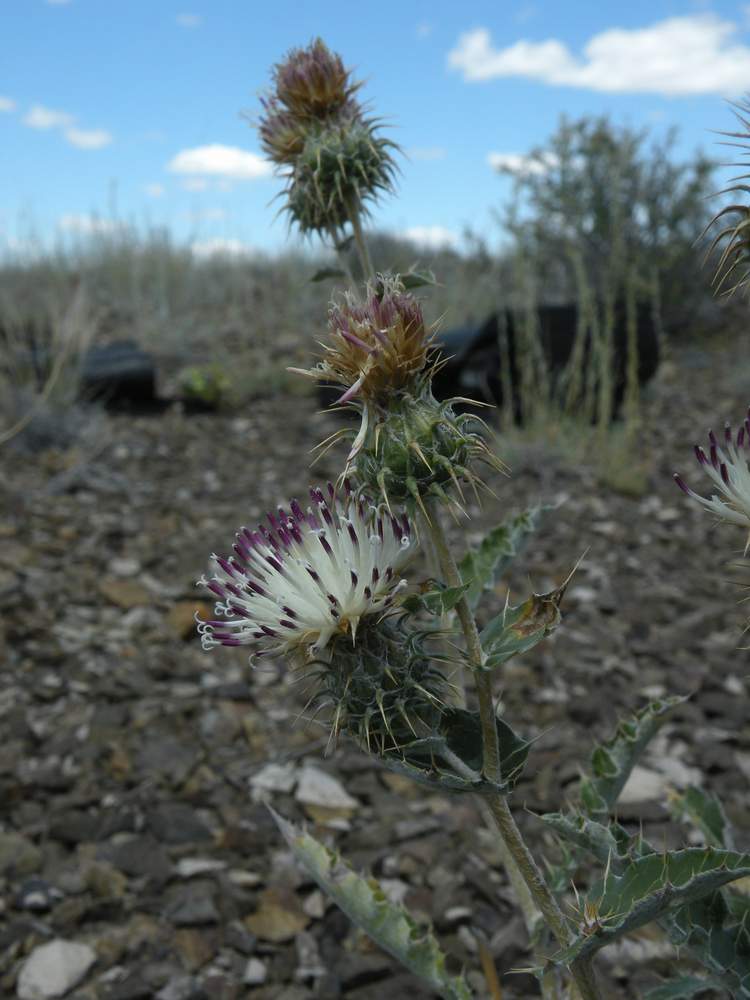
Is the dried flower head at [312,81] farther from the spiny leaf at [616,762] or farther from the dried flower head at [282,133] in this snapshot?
the spiny leaf at [616,762]

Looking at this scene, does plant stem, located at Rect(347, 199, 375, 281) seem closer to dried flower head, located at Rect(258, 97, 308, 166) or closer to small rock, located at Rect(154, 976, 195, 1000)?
dried flower head, located at Rect(258, 97, 308, 166)

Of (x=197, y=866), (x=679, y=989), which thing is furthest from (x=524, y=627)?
(x=197, y=866)

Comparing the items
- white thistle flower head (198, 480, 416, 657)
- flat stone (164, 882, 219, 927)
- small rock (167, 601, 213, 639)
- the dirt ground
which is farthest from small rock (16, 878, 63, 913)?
white thistle flower head (198, 480, 416, 657)

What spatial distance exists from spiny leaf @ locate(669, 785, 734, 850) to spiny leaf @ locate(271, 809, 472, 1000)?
638mm

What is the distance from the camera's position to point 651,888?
4.58ft

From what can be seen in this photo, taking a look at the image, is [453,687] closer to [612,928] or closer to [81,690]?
[612,928]

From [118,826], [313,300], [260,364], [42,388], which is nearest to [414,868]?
[118,826]

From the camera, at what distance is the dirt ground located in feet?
8.98

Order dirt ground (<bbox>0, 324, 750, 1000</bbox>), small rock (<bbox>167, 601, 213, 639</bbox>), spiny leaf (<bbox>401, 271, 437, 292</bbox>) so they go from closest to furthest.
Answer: spiny leaf (<bbox>401, 271, 437, 292</bbox>), dirt ground (<bbox>0, 324, 750, 1000</bbox>), small rock (<bbox>167, 601, 213, 639</bbox>)

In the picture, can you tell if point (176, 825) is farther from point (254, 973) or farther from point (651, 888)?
point (651, 888)

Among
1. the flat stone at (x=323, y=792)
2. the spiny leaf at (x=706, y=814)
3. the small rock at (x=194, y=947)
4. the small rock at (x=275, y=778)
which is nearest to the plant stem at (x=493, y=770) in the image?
the spiny leaf at (x=706, y=814)

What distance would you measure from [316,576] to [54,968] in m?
1.84

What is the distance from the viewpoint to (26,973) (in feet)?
8.56

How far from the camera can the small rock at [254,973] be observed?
2.63 meters
